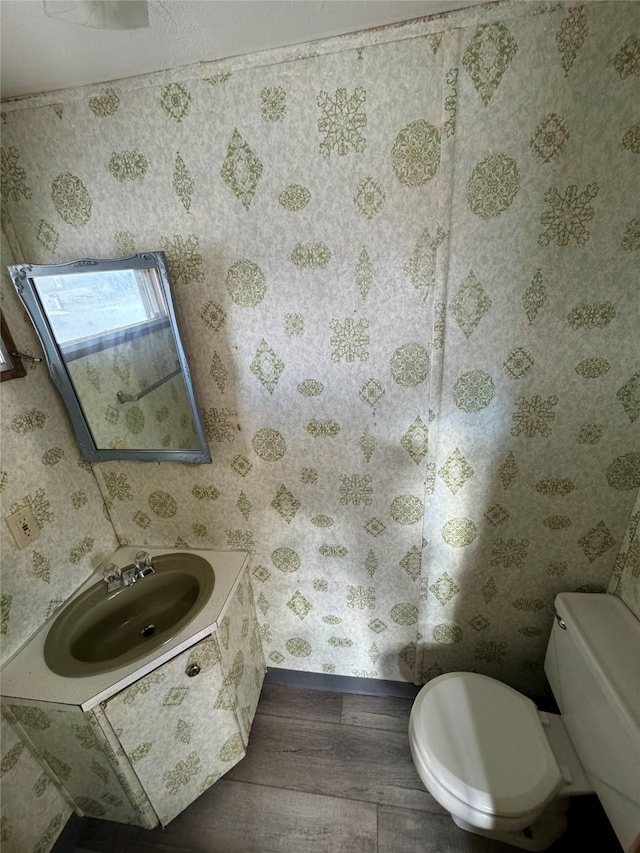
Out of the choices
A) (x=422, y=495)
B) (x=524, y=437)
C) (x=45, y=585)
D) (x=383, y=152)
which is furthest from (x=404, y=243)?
(x=45, y=585)

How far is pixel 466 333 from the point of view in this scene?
962 millimetres

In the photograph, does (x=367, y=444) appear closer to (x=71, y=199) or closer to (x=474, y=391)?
(x=474, y=391)

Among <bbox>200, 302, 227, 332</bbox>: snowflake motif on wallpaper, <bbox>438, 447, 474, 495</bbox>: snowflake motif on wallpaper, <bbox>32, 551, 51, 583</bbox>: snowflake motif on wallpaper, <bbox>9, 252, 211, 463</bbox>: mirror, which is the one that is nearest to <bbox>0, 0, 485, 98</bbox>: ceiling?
<bbox>9, 252, 211, 463</bbox>: mirror

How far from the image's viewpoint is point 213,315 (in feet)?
3.47

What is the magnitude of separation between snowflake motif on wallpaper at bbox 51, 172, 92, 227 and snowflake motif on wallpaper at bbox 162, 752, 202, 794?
1.70m

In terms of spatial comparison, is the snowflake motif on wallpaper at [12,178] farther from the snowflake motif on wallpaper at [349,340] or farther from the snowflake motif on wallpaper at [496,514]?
the snowflake motif on wallpaper at [496,514]

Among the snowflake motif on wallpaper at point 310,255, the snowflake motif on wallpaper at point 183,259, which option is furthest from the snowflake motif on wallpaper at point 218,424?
the snowflake motif on wallpaper at point 310,255

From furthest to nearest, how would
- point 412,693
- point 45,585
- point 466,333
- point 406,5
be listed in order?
point 412,693 < point 45,585 < point 466,333 < point 406,5

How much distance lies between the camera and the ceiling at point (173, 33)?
68cm

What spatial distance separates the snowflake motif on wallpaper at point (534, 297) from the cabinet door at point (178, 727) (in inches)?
51.9

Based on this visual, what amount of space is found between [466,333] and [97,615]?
1.49m

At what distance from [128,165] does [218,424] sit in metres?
0.77

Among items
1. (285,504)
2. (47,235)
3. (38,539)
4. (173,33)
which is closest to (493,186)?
(173,33)

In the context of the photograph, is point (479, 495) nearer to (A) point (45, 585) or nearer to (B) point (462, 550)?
(B) point (462, 550)
